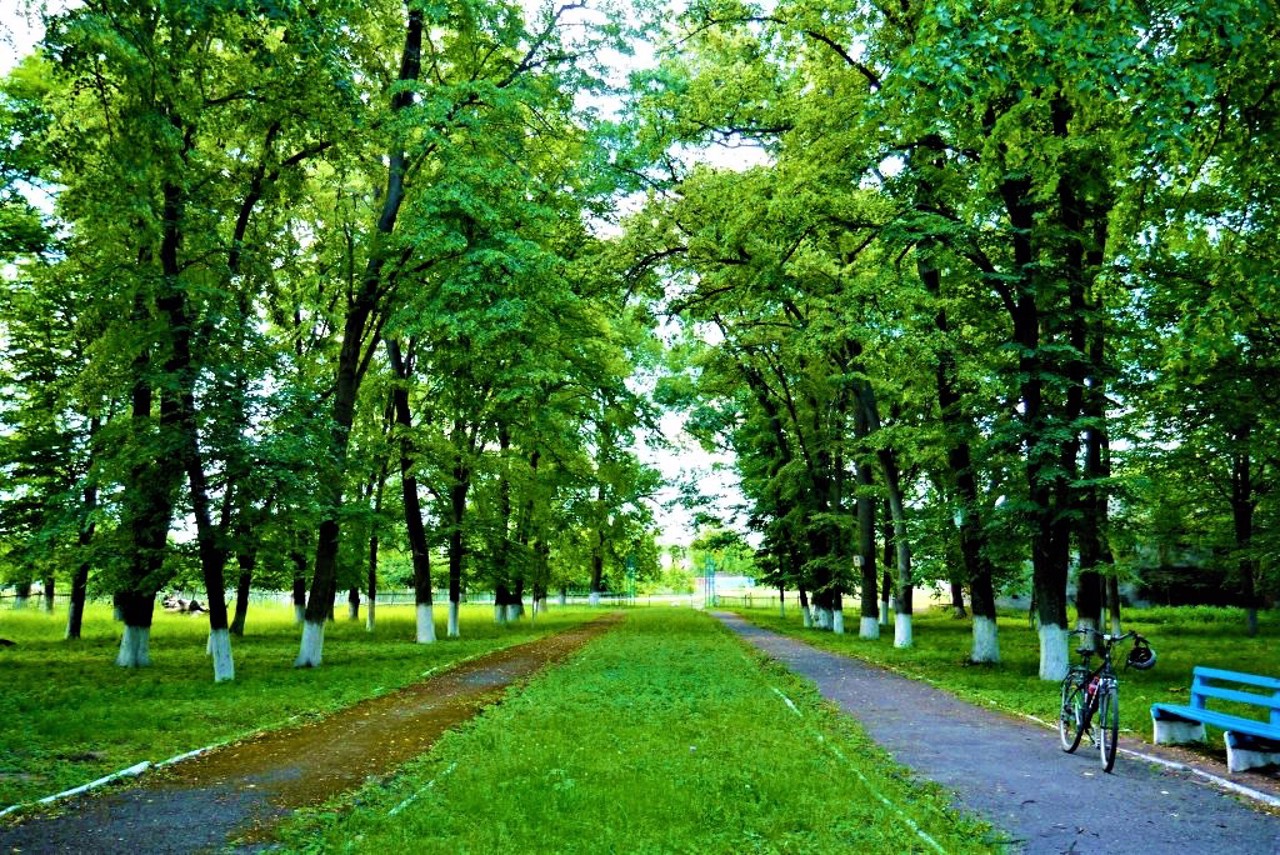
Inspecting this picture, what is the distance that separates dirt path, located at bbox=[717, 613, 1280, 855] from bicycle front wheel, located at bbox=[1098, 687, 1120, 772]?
129 mm

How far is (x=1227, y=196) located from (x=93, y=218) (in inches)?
661

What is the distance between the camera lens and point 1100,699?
7.61 m

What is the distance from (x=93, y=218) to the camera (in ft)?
38.9

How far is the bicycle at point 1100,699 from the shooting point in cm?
724

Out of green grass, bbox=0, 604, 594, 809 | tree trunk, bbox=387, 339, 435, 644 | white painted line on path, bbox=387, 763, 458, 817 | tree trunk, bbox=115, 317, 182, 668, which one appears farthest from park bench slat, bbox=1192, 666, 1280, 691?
tree trunk, bbox=387, 339, 435, 644

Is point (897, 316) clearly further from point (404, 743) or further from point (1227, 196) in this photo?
point (404, 743)

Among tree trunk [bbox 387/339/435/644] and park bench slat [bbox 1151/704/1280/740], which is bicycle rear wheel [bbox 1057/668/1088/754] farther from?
tree trunk [bbox 387/339/435/644]

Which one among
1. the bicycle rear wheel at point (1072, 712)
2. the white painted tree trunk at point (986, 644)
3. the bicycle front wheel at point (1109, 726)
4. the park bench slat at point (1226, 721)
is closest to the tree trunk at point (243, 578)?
the bicycle rear wheel at point (1072, 712)

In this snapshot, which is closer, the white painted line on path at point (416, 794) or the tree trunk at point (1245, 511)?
the white painted line on path at point (416, 794)

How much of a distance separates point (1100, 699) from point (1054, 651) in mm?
6887

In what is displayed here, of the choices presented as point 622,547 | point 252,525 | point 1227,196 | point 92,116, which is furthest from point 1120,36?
point 622,547

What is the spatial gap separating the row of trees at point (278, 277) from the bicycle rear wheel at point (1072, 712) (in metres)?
9.45

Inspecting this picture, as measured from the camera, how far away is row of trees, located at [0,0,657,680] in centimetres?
1084

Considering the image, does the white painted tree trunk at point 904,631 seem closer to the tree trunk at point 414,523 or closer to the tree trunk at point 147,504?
the tree trunk at point 414,523
